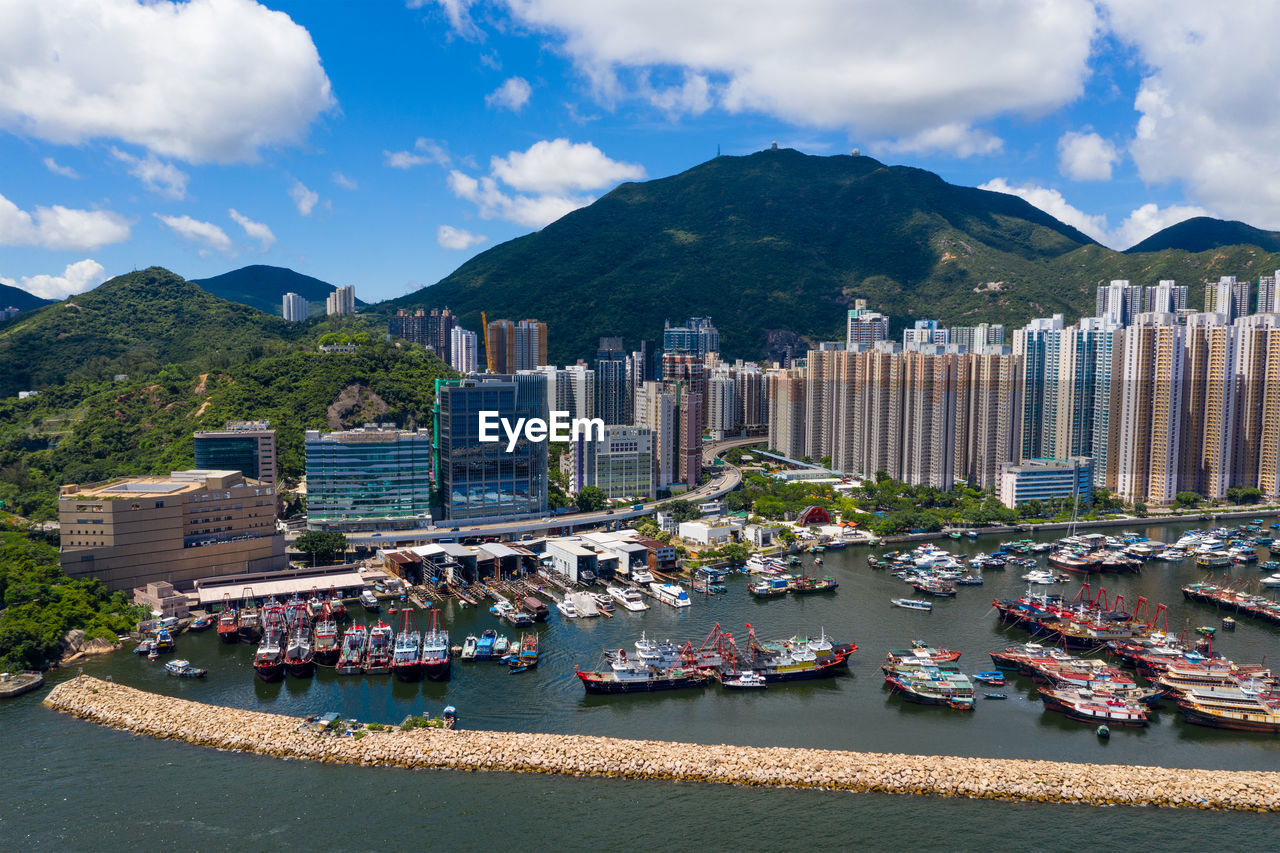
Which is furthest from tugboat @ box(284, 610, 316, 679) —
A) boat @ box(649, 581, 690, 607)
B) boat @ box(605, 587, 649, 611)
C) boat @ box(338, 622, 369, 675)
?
boat @ box(649, 581, 690, 607)

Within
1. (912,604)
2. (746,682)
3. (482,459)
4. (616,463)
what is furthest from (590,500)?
(746,682)

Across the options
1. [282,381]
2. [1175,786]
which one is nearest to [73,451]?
[282,381]

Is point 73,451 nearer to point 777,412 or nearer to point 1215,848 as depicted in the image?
point 777,412

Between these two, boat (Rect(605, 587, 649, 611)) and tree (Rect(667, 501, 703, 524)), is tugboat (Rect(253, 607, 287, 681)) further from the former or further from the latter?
tree (Rect(667, 501, 703, 524))

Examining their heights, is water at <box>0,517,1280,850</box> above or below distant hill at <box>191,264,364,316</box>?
below

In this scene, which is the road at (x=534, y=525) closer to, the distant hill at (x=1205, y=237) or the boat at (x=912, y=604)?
the boat at (x=912, y=604)

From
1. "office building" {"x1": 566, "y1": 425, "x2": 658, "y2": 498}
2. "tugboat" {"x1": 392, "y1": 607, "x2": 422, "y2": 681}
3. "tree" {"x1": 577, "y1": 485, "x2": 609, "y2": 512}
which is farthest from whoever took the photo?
"office building" {"x1": 566, "y1": 425, "x2": 658, "y2": 498}
